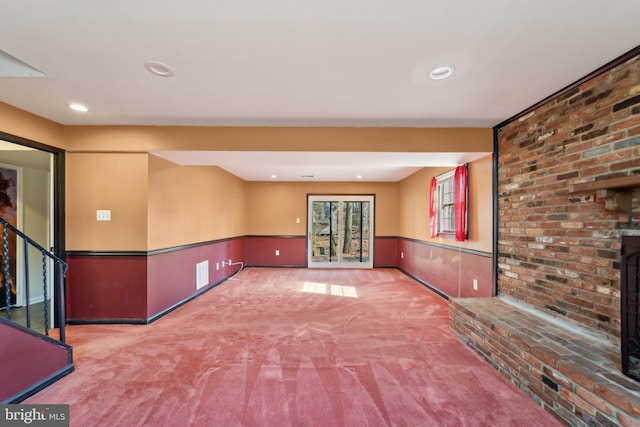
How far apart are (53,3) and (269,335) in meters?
2.82

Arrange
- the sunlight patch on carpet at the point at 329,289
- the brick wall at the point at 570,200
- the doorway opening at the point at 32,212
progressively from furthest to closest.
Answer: the sunlight patch on carpet at the point at 329,289 → the doorway opening at the point at 32,212 → the brick wall at the point at 570,200

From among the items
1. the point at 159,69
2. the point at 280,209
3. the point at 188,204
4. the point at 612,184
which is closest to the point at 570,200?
the point at 612,184

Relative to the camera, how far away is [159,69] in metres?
1.91

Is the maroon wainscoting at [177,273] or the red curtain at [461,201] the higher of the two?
the red curtain at [461,201]

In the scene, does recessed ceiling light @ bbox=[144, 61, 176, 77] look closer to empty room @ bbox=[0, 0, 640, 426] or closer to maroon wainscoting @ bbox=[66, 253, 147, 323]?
empty room @ bbox=[0, 0, 640, 426]

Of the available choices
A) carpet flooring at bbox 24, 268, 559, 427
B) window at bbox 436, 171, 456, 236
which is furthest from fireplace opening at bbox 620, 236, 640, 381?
window at bbox 436, 171, 456, 236

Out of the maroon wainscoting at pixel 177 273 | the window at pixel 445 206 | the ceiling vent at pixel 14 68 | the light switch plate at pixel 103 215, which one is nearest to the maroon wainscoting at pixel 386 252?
the window at pixel 445 206

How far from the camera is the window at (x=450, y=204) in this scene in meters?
3.55

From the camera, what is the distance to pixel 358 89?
2195mm

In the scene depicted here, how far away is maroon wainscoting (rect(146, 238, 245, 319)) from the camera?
10.6ft

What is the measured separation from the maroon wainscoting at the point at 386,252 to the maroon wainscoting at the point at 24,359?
5.73m

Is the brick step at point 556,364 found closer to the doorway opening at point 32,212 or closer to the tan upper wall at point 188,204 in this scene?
the tan upper wall at point 188,204

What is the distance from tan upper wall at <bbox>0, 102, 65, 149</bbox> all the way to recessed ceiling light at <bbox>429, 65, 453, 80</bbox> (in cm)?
365

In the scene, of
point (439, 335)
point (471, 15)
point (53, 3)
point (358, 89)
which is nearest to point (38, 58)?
point (53, 3)
